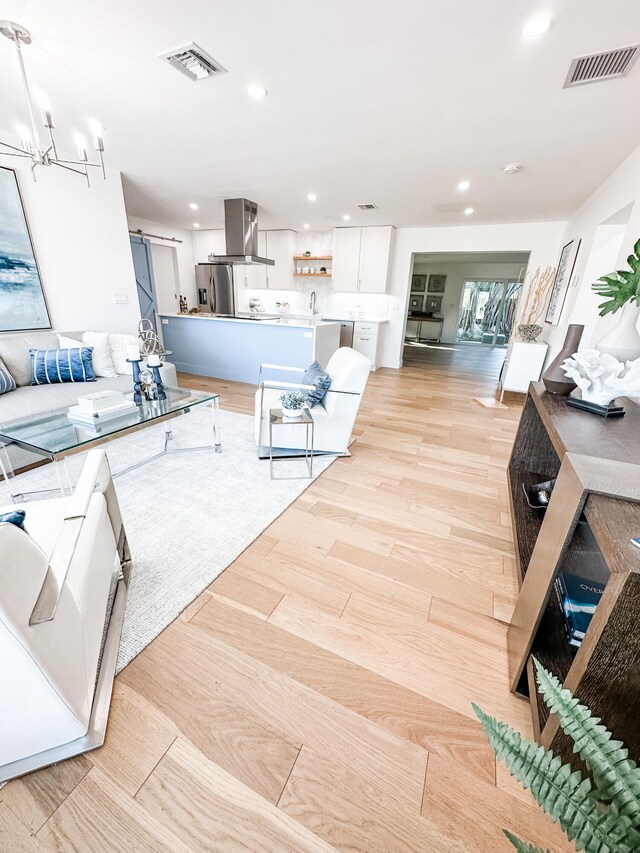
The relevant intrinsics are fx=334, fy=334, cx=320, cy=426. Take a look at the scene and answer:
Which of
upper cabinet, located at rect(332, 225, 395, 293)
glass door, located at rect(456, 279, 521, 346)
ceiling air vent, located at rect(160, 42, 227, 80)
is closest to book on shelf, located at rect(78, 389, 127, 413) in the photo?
ceiling air vent, located at rect(160, 42, 227, 80)

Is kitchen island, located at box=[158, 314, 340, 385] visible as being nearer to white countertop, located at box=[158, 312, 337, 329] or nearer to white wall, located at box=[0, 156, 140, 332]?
white countertop, located at box=[158, 312, 337, 329]

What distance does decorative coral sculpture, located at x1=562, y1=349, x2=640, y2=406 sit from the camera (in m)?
1.34

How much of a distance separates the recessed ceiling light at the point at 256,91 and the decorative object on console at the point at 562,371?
229cm

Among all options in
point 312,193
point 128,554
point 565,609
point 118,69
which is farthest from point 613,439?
point 312,193

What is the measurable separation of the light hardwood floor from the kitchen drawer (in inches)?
170

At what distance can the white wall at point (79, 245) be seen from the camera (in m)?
3.13

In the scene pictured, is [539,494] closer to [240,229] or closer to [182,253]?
[240,229]

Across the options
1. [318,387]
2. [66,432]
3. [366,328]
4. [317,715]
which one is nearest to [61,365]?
[66,432]

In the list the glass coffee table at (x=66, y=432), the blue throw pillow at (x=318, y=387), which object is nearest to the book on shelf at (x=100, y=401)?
the glass coffee table at (x=66, y=432)

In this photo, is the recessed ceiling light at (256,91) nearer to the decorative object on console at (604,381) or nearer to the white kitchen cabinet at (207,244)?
the decorative object on console at (604,381)

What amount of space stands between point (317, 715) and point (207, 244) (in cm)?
792

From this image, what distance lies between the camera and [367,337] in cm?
578

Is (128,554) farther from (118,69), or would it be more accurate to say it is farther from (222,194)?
(222,194)

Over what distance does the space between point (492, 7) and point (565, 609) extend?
242 cm
